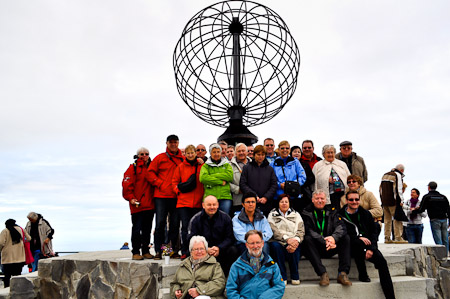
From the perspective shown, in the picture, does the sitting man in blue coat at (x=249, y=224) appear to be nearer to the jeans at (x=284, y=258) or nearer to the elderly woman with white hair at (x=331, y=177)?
the jeans at (x=284, y=258)

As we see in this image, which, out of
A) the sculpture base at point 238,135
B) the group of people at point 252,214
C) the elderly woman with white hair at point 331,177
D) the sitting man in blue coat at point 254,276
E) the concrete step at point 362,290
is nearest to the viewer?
the sitting man in blue coat at point 254,276

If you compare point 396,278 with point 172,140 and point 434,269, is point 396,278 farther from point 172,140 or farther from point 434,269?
point 172,140

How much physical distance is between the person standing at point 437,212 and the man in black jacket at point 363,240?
425cm

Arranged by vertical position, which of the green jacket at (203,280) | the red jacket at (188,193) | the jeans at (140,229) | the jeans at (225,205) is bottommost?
the green jacket at (203,280)

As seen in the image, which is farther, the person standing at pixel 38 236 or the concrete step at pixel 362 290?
the person standing at pixel 38 236

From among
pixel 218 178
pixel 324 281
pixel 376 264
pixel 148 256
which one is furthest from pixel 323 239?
pixel 148 256

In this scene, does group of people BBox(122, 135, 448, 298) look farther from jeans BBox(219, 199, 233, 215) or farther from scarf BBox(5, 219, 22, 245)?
scarf BBox(5, 219, 22, 245)

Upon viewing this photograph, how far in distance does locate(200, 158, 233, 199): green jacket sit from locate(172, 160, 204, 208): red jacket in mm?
177

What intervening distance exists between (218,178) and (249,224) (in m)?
0.79

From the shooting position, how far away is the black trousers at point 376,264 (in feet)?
13.9

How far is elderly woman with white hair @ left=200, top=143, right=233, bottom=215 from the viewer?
4758mm

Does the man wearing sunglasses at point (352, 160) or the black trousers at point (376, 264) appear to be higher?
the man wearing sunglasses at point (352, 160)

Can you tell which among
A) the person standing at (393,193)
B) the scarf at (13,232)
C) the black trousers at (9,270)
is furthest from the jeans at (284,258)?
the black trousers at (9,270)

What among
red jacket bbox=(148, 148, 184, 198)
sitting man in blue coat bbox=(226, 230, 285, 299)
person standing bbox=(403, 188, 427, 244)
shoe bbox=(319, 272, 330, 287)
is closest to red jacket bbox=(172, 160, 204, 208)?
red jacket bbox=(148, 148, 184, 198)
